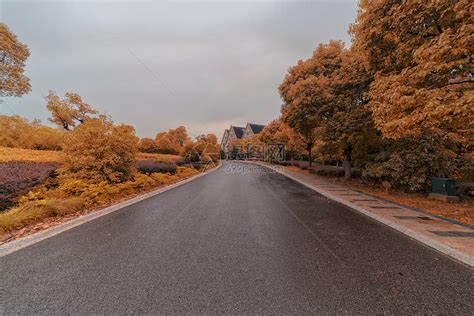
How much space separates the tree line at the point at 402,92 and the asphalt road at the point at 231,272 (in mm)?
3259

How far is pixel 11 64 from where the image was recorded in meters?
11.6

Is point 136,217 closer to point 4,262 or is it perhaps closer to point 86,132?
point 4,262

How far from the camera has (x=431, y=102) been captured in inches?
153

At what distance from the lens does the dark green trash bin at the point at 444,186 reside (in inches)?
247

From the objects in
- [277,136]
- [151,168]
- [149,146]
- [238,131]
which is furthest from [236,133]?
[151,168]

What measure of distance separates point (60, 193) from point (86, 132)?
2.61 metres

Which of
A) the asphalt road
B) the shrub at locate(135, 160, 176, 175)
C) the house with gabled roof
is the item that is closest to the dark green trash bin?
the asphalt road

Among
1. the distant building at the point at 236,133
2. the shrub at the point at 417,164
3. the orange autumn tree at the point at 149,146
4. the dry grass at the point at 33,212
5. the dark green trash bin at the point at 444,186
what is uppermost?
the distant building at the point at 236,133

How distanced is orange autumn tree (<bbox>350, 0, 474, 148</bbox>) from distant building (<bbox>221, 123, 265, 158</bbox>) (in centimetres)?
4736

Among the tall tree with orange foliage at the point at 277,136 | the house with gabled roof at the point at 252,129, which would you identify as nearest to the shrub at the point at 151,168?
the tall tree with orange foliage at the point at 277,136

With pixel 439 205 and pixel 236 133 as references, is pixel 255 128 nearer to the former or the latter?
pixel 236 133

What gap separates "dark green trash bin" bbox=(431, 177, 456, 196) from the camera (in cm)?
628

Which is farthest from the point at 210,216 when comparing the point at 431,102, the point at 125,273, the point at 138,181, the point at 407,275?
the point at 431,102

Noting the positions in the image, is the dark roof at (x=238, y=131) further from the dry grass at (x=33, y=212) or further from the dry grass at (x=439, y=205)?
the dry grass at (x=33, y=212)
